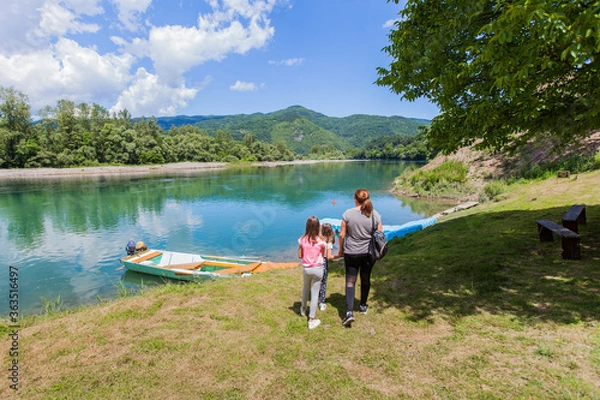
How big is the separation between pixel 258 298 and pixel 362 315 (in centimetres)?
225

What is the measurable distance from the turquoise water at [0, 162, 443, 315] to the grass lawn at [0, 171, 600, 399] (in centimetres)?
1025

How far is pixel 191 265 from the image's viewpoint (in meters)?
14.9

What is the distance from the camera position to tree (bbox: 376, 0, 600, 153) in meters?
3.90

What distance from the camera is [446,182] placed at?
3719 centimetres

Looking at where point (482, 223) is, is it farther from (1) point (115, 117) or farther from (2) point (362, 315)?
(1) point (115, 117)

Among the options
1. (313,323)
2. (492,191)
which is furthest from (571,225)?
(492,191)

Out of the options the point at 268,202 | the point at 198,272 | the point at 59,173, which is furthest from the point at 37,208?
the point at 59,173

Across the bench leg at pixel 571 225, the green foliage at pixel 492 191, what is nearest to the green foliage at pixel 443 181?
the green foliage at pixel 492 191

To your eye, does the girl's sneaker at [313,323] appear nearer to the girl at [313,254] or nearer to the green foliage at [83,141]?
the girl at [313,254]

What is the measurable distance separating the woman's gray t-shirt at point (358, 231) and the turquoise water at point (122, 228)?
13.2 meters

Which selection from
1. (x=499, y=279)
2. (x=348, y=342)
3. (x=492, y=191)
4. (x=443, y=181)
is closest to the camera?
(x=348, y=342)

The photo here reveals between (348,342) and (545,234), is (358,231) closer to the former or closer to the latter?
(348,342)

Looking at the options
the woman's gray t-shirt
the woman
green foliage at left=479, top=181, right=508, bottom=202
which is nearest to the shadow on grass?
the woman

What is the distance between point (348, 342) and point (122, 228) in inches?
1049
